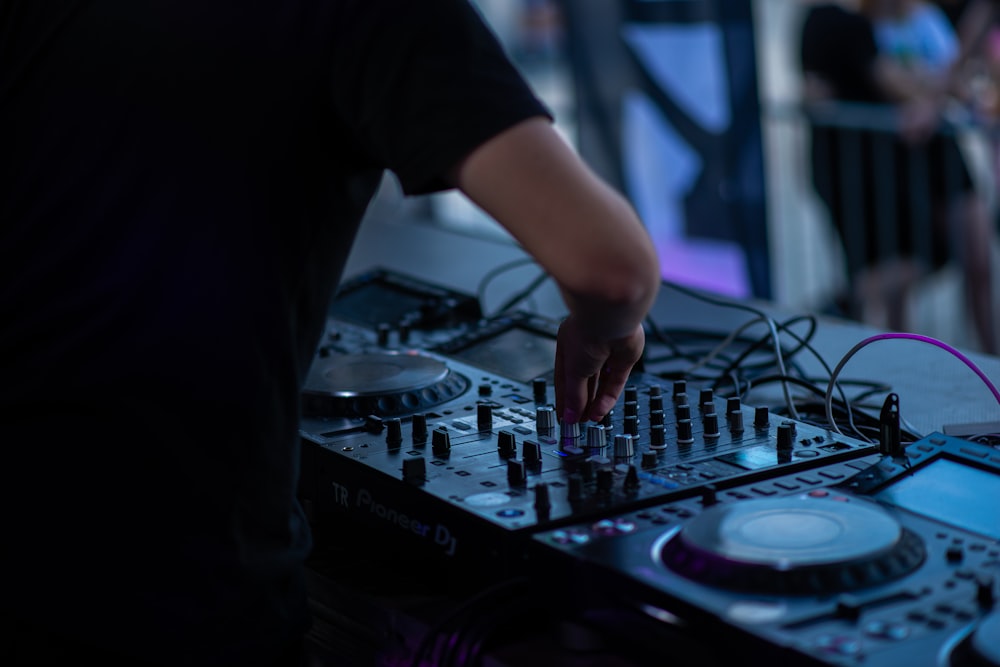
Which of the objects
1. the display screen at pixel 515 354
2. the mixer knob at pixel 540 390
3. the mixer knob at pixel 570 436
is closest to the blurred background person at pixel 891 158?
the display screen at pixel 515 354

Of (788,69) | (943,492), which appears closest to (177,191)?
(943,492)

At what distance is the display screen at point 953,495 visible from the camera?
999mm

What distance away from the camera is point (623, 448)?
116cm

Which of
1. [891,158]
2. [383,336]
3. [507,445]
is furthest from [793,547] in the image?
[891,158]

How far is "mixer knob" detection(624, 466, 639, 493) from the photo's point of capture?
42.7 inches

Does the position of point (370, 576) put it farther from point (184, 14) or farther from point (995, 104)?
point (995, 104)

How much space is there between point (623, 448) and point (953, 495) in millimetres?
280

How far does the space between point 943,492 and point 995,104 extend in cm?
353

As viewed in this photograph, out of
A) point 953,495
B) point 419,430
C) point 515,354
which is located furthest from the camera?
point 515,354

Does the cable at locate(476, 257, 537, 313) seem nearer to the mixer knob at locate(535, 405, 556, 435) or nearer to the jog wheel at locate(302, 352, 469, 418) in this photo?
the jog wheel at locate(302, 352, 469, 418)

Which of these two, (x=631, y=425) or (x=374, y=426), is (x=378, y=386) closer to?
(x=374, y=426)

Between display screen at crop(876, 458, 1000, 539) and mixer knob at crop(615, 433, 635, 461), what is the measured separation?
220 millimetres

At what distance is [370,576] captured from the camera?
1215 mm

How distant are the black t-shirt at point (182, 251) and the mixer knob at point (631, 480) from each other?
0.96 feet
